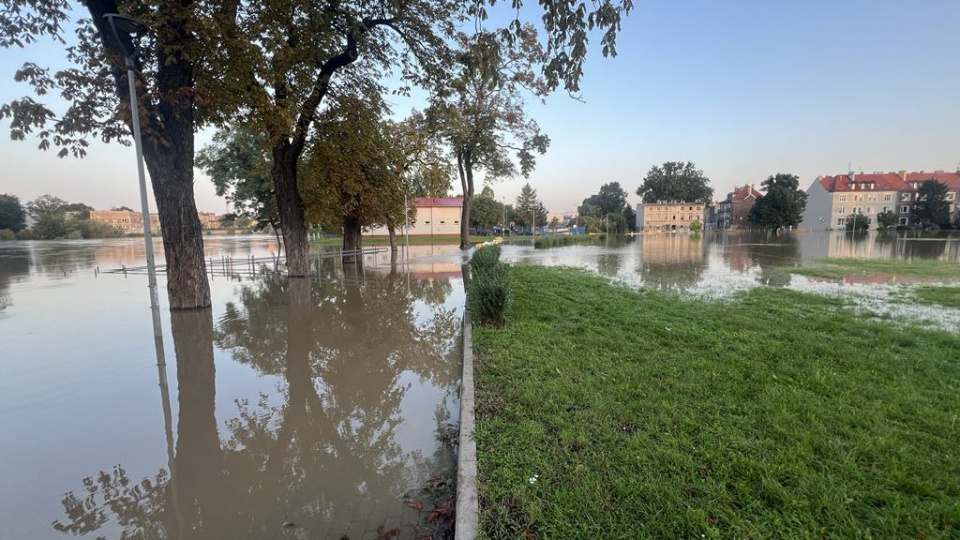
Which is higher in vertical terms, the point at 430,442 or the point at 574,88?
the point at 574,88

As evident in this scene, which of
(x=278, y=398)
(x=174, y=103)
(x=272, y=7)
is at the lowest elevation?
(x=278, y=398)

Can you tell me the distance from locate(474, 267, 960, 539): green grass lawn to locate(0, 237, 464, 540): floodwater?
2.57ft

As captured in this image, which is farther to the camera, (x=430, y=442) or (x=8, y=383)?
(x=8, y=383)

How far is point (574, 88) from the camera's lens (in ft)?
14.8

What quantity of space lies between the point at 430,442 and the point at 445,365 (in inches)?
91.5

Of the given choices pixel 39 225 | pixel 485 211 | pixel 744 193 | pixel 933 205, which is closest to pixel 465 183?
pixel 485 211

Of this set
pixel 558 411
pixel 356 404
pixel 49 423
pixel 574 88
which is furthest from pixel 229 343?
pixel 574 88

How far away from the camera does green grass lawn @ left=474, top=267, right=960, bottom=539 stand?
2.41m

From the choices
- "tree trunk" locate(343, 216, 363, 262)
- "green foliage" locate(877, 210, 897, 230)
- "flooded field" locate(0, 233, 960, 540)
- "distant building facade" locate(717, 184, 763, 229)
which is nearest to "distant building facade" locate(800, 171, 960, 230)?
"green foliage" locate(877, 210, 897, 230)

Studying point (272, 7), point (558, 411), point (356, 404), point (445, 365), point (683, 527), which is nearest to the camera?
point (683, 527)

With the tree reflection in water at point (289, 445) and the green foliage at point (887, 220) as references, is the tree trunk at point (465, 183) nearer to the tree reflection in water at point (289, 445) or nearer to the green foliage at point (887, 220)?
the tree reflection in water at point (289, 445)

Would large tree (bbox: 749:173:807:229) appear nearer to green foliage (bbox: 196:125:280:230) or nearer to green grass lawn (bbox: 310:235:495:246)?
green grass lawn (bbox: 310:235:495:246)

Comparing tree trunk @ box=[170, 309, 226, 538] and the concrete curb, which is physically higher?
the concrete curb

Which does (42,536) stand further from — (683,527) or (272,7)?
(272,7)
